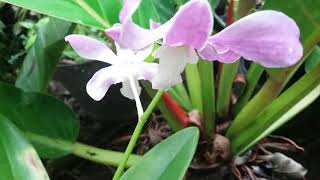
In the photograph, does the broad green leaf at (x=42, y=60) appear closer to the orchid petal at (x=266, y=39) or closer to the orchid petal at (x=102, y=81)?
the orchid petal at (x=102, y=81)

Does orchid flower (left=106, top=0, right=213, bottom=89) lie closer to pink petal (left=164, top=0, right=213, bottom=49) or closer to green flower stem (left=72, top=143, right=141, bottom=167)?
pink petal (left=164, top=0, right=213, bottom=49)

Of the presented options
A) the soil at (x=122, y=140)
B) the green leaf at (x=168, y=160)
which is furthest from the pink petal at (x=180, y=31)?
the soil at (x=122, y=140)

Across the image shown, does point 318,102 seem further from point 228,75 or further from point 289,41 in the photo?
point 289,41

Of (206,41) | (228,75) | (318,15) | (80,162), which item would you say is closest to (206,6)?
(206,41)

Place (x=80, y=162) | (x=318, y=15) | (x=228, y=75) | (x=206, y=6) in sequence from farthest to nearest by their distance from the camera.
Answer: (x=80, y=162)
(x=228, y=75)
(x=318, y=15)
(x=206, y=6)

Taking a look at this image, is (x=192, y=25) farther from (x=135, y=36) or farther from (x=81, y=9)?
(x=81, y=9)

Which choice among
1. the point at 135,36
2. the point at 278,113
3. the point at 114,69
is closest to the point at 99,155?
the point at 278,113

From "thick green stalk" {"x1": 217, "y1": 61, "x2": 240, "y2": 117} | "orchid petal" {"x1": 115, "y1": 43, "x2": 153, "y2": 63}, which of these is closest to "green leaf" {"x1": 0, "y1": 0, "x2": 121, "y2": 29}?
"orchid petal" {"x1": 115, "y1": 43, "x2": 153, "y2": 63}
